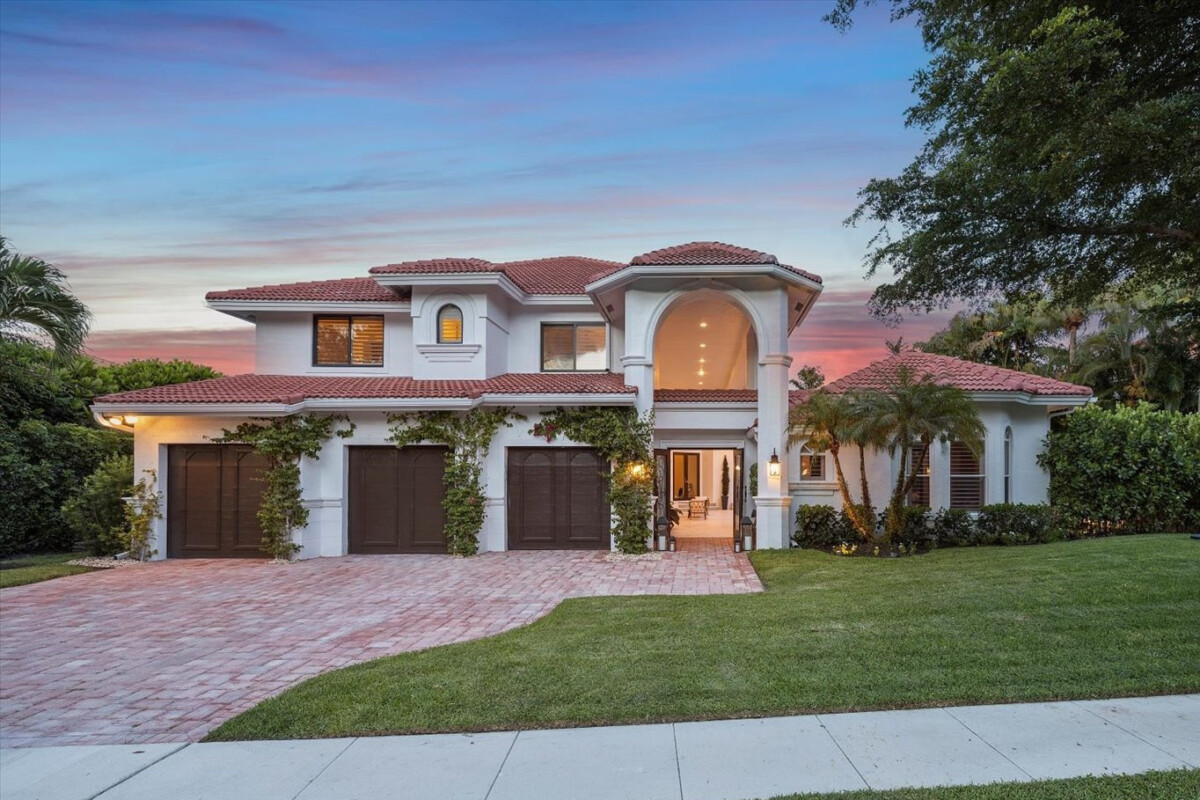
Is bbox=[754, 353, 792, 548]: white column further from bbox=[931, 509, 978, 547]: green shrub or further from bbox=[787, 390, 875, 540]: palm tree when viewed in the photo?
bbox=[931, 509, 978, 547]: green shrub

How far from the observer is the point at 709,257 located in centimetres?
1548

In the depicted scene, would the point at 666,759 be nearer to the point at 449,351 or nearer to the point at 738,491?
the point at 738,491

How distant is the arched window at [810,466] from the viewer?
16578 mm

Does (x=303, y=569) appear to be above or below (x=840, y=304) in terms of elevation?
below

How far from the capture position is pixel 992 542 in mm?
15695

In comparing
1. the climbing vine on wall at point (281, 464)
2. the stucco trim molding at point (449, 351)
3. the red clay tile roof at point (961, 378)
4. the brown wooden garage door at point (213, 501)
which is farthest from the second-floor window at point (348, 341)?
the red clay tile roof at point (961, 378)

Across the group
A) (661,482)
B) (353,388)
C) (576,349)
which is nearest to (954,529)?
(661,482)

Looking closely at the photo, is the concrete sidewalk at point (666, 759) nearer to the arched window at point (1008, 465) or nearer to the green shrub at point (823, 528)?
the green shrub at point (823, 528)

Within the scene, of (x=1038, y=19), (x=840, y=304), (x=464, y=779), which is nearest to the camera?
(x=464, y=779)

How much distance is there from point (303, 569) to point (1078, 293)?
13964 millimetres

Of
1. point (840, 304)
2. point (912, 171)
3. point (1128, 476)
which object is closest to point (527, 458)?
point (912, 171)

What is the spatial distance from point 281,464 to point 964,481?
15828mm

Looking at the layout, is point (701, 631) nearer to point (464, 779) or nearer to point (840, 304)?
point (464, 779)

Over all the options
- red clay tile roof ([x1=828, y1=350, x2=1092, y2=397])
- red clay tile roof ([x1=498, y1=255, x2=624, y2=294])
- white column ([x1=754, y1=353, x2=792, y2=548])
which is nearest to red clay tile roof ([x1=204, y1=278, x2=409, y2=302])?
red clay tile roof ([x1=498, y1=255, x2=624, y2=294])
